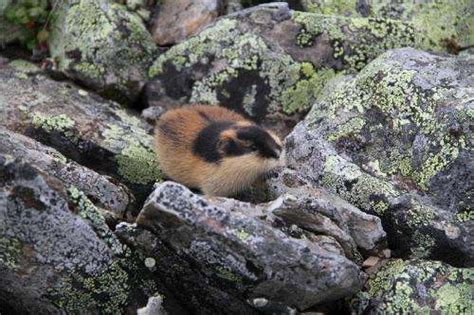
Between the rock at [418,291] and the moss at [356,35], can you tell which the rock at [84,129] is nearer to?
the moss at [356,35]

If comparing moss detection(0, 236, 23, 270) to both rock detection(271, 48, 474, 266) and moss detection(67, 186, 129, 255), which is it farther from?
rock detection(271, 48, 474, 266)

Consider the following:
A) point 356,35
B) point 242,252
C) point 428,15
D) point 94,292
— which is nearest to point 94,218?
point 94,292

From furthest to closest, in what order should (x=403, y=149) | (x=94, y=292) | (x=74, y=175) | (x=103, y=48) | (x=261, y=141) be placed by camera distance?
1. (x=103, y=48)
2. (x=403, y=149)
3. (x=261, y=141)
4. (x=74, y=175)
5. (x=94, y=292)

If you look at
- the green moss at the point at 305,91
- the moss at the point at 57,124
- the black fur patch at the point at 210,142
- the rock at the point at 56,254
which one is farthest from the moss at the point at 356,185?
the moss at the point at 57,124

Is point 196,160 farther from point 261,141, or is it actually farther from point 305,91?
point 305,91

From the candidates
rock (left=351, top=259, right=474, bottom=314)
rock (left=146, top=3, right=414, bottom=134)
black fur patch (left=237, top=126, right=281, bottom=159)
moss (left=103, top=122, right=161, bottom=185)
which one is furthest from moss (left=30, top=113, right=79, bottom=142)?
rock (left=351, top=259, right=474, bottom=314)

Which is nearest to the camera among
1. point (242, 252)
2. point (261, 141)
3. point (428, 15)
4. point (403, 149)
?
point (242, 252)
